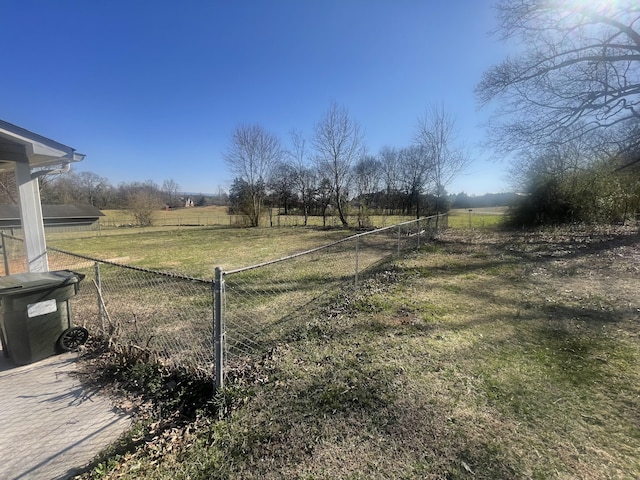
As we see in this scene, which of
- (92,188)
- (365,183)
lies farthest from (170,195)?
(365,183)

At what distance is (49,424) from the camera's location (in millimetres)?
2477

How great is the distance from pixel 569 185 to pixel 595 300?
13.7 metres

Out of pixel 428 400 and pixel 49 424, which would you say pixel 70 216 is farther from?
pixel 428 400

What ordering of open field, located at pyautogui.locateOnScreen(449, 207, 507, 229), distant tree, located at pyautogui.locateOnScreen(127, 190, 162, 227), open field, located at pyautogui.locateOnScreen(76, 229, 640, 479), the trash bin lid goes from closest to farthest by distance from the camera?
open field, located at pyautogui.locateOnScreen(76, 229, 640, 479)
the trash bin lid
open field, located at pyautogui.locateOnScreen(449, 207, 507, 229)
distant tree, located at pyautogui.locateOnScreen(127, 190, 162, 227)

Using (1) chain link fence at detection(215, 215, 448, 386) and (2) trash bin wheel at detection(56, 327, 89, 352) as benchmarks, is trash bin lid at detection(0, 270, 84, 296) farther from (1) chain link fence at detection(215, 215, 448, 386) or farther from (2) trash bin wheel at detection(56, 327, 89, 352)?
(1) chain link fence at detection(215, 215, 448, 386)

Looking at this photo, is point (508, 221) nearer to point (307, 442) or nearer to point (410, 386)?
point (410, 386)

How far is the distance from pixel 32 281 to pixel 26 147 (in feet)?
8.11

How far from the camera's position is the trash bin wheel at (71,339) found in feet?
11.9

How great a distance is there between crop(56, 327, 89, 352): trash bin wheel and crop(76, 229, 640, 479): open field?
87.4 inches

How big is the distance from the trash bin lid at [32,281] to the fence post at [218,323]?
93.9 inches

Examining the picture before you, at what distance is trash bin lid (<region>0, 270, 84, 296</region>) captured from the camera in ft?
10.4

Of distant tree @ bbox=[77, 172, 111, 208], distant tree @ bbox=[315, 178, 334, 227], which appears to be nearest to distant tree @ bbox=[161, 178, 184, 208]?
distant tree @ bbox=[77, 172, 111, 208]

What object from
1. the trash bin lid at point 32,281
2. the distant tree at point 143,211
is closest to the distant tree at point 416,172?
the trash bin lid at point 32,281

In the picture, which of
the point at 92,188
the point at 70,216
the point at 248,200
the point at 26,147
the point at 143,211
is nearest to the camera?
the point at 26,147
